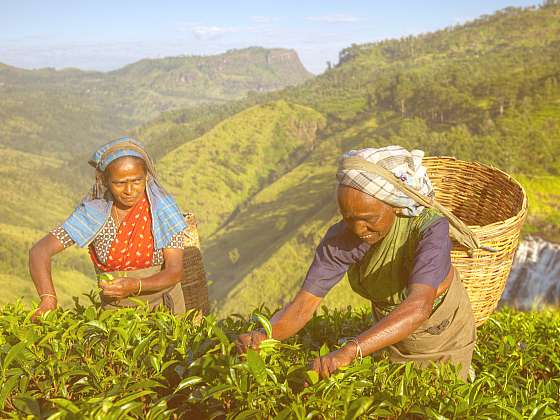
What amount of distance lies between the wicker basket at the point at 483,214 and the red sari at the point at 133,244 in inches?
83.1

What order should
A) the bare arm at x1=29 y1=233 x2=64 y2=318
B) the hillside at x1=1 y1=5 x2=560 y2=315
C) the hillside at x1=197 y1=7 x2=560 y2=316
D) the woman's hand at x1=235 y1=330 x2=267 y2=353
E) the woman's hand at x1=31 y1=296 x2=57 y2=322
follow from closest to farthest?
1. the woman's hand at x1=235 y1=330 x2=267 y2=353
2. the woman's hand at x1=31 y1=296 x2=57 y2=322
3. the bare arm at x1=29 y1=233 x2=64 y2=318
4. the hillside at x1=197 y1=7 x2=560 y2=316
5. the hillside at x1=1 y1=5 x2=560 y2=315

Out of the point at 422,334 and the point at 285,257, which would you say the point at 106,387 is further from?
the point at 285,257

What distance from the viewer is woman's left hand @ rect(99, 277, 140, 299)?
2.74 metres

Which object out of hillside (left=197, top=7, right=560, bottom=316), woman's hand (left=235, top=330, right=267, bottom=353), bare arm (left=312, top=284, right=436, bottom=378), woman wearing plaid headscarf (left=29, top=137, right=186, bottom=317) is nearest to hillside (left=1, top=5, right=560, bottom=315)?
hillside (left=197, top=7, right=560, bottom=316)

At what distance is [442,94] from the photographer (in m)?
70.4

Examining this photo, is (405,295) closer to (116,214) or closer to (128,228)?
(128,228)

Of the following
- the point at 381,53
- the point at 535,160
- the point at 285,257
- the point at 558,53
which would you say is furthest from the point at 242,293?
the point at 381,53

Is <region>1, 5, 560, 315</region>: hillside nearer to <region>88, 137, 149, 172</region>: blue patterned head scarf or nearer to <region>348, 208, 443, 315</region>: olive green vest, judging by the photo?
<region>88, 137, 149, 172</region>: blue patterned head scarf

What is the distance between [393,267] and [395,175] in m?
0.46

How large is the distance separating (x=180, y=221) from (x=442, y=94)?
7342 centimetres

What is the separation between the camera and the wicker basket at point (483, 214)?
9.49ft

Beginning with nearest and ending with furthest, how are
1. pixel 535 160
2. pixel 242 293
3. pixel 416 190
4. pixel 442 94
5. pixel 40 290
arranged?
pixel 416 190 < pixel 40 290 < pixel 535 160 < pixel 242 293 < pixel 442 94

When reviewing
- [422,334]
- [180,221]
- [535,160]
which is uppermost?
[180,221]

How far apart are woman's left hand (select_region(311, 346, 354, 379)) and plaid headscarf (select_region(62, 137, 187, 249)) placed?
191 centimetres
